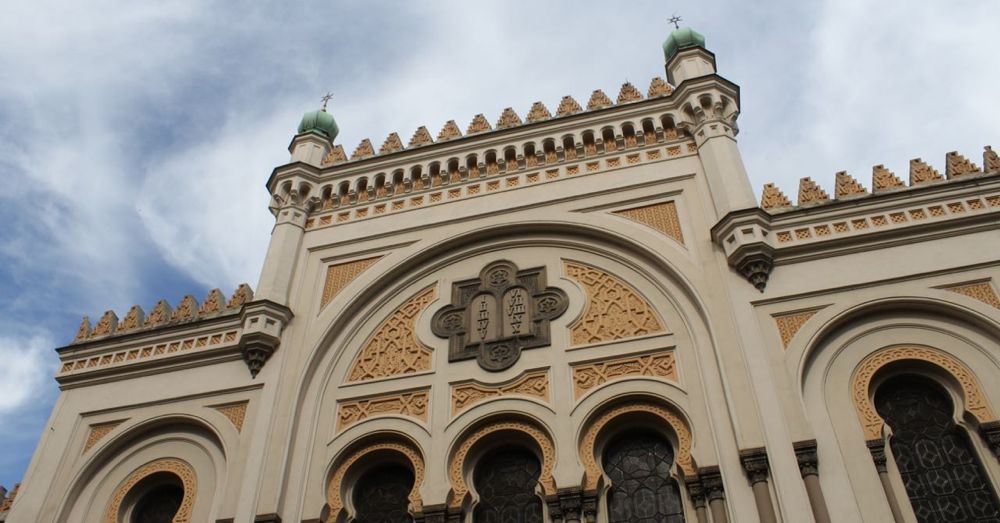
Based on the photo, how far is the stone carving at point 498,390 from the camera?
905cm

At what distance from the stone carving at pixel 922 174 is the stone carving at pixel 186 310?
9.70 m

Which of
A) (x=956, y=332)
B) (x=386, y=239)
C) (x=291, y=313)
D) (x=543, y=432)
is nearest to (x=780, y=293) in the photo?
(x=956, y=332)

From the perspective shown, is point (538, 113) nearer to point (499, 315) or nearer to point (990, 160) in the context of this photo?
point (499, 315)

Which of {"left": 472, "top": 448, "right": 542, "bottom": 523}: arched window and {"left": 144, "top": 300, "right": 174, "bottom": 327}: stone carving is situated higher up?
{"left": 144, "top": 300, "right": 174, "bottom": 327}: stone carving

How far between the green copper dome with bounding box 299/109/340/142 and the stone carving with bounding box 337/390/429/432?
5.68 meters

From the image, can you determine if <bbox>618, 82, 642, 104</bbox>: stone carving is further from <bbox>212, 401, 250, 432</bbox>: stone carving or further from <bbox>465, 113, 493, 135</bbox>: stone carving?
<bbox>212, 401, 250, 432</bbox>: stone carving

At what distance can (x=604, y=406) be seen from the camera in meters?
8.63

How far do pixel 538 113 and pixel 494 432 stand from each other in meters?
5.55

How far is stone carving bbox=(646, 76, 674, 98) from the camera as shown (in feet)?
38.8

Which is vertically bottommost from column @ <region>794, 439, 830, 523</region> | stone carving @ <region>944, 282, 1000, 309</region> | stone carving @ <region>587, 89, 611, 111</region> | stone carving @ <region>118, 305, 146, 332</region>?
column @ <region>794, 439, 830, 523</region>

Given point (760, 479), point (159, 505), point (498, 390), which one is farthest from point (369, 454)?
point (760, 479)

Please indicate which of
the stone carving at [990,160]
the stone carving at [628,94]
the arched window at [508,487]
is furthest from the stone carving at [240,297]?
the stone carving at [990,160]

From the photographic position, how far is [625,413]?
859 cm

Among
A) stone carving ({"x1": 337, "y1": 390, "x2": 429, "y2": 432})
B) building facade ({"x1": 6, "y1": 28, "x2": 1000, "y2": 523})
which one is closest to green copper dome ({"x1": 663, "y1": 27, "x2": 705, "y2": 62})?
building facade ({"x1": 6, "y1": 28, "x2": 1000, "y2": 523})
